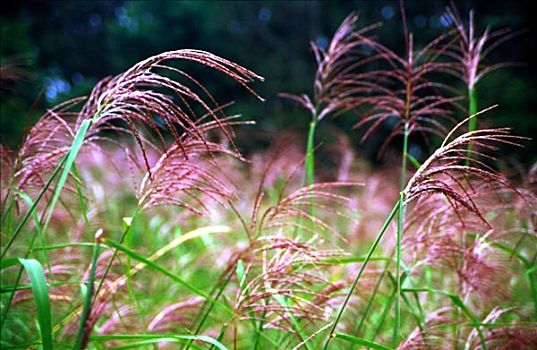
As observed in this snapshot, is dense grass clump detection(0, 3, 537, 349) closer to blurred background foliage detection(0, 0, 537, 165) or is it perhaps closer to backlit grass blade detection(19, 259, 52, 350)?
backlit grass blade detection(19, 259, 52, 350)

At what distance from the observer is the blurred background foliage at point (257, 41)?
37.4 feet

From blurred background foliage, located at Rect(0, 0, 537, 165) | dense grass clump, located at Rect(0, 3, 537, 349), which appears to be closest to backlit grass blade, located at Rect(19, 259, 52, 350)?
dense grass clump, located at Rect(0, 3, 537, 349)

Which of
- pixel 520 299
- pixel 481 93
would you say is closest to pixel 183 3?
pixel 481 93

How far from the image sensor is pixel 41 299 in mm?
958

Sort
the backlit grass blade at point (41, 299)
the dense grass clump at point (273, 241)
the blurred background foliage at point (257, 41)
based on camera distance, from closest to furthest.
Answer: the backlit grass blade at point (41, 299) → the dense grass clump at point (273, 241) → the blurred background foliage at point (257, 41)

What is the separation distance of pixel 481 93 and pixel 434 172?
1066 cm

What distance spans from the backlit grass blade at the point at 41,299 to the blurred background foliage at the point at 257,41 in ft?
31.4

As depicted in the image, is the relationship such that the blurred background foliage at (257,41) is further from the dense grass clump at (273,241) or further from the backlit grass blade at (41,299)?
the backlit grass blade at (41,299)

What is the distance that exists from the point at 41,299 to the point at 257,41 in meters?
14.4

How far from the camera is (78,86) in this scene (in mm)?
12688

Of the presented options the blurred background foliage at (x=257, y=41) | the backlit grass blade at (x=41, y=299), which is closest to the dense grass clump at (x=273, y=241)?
the backlit grass blade at (x=41, y=299)

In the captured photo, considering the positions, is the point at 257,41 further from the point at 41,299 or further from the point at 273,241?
the point at 41,299

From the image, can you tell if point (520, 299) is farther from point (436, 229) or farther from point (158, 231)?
point (158, 231)

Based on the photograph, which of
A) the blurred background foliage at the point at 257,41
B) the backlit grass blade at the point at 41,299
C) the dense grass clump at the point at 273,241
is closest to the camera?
the backlit grass blade at the point at 41,299
